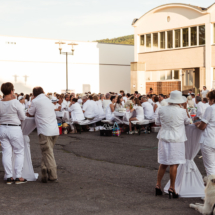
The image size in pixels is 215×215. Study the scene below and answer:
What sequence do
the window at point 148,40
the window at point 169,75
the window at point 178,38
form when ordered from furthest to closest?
the window at point 148,40 < the window at point 169,75 < the window at point 178,38

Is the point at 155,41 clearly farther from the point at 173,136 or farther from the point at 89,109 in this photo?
the point at 173,136

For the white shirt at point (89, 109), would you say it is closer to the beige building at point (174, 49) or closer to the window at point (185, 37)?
the beige building at point (174, 49)

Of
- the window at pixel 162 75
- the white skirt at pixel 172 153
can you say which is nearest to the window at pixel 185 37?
the window at pixel 162 75

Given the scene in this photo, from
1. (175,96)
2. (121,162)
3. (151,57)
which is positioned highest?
(151,57)

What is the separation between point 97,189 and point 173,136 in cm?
176

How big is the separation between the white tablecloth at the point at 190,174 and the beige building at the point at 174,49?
25380 mm

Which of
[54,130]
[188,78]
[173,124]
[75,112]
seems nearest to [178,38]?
[188,78]

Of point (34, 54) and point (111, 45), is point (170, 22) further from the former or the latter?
point (34, 54)

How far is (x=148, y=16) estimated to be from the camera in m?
35.1

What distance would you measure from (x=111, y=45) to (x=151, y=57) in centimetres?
820

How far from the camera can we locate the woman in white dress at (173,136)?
5.94 meters

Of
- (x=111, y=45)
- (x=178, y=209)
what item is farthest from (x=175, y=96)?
(x=111, y=45)

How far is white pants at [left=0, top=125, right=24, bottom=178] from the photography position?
23.0 ft

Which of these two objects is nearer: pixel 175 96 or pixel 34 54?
pixel 175 96
